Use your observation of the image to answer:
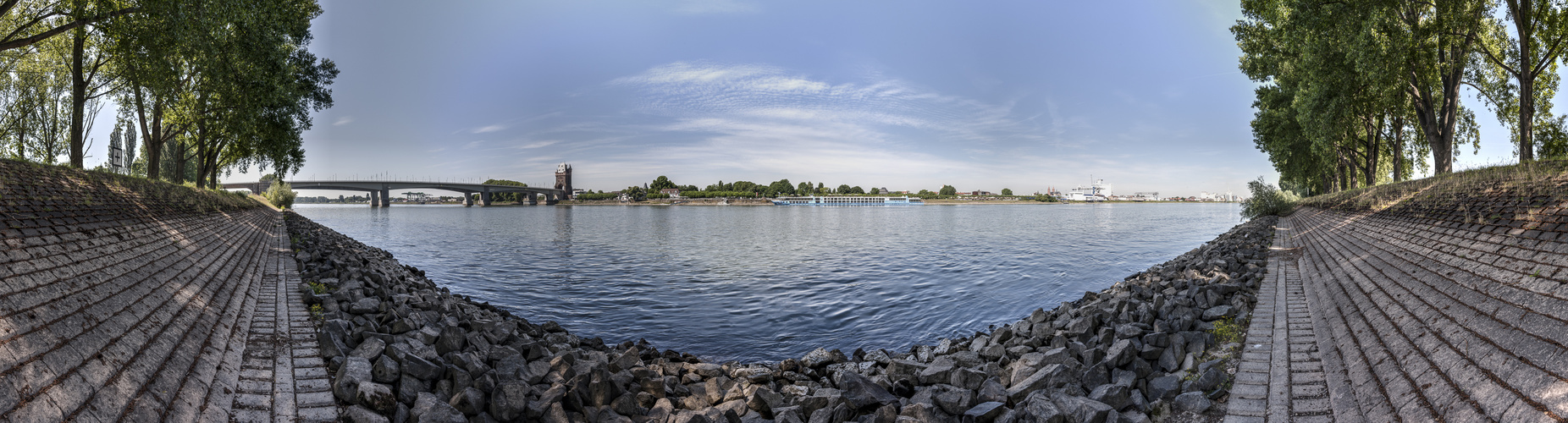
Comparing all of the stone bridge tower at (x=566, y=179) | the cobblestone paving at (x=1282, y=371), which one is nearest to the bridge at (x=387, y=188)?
the stone bridge tower at (x=566, y=179)

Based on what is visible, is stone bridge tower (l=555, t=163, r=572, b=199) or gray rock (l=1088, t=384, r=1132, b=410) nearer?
gray rock (l=1088, t=384, r=1132, b=410)

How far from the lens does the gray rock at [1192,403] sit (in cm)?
528

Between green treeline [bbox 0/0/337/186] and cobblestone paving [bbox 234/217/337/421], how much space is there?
14.0 m

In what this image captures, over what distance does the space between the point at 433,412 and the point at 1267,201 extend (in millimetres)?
46746

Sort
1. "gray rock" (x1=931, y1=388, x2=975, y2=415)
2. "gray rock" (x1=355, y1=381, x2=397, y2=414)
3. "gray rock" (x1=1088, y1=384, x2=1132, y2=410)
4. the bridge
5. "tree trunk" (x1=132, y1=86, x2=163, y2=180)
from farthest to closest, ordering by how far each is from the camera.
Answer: the bridge
"tree trunk" (x1=132, y1=86, x2=163, y2=180)
"gray rock" (x1=931, y1=388, x2=975, y2=415)
"gray rock" (x1=1088, y1=384, x2=1132, y2=410)
"gray rock" (x1=355, y1=381, x2=397, y2=414)

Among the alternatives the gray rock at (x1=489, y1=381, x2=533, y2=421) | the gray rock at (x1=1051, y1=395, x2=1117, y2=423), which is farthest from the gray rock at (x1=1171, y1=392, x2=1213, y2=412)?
the gray rock at (x1=489, y1=381, x2=533, y2=421)

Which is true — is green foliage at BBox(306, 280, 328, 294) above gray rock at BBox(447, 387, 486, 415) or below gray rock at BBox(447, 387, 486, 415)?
above

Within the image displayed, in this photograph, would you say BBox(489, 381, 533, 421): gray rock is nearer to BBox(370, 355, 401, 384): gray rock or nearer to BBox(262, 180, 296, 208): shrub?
BBox(370, 355, 401, 384): gray rock

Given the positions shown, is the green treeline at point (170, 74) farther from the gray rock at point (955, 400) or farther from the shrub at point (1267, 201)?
the shrub at point (1267, 201)

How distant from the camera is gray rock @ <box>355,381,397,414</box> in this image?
4.93 metres

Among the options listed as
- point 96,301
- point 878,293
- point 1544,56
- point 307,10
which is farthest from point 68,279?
point 1544,56

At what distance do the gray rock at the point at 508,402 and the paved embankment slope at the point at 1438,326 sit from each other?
229 inches

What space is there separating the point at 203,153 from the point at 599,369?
42.5 m

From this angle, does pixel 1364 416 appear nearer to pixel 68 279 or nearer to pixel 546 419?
pixel 546 419
